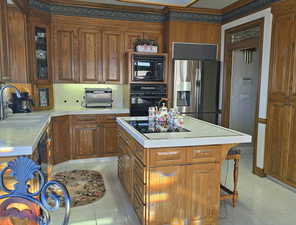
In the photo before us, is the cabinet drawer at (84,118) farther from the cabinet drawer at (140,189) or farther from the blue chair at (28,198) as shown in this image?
the blue chair at (28,198)

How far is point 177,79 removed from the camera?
4621mm

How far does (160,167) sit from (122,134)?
1075 millimetres

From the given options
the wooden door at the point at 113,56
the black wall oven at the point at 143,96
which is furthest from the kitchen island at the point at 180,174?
the wooden door at the point at 113,56

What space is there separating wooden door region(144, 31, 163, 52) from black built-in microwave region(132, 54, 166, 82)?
0.47 metres

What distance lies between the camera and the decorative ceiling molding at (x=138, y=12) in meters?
4.13

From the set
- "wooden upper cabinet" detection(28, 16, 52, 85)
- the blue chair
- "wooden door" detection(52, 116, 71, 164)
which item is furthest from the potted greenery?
the blue chair

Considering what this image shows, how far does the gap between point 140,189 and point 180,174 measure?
0.42m

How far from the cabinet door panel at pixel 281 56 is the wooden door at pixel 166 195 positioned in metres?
2.17

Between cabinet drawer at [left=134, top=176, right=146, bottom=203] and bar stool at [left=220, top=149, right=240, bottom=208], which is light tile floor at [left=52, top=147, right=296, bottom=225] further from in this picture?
cabinet drawer at [left=134, top=176, right=146, bottom=203]

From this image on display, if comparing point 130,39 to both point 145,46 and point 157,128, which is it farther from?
point 157,128

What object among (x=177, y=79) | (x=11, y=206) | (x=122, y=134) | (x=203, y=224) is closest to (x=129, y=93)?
(x=177, y=79)

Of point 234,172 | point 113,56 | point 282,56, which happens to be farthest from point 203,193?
point 113,56

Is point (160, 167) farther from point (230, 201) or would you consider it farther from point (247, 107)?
point (247, 107)

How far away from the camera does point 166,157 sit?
2080mm
